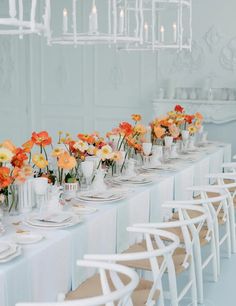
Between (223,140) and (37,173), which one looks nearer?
(37,173)

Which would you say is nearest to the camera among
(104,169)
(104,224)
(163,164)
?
(104,224)

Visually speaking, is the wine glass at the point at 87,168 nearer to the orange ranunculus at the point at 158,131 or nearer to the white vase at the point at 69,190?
the white vase at the point at 69,190

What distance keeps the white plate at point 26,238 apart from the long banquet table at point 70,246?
31 millimetres

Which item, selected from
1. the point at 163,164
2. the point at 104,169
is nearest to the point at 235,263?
the point at 163,164

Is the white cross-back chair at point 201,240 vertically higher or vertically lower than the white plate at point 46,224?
lower

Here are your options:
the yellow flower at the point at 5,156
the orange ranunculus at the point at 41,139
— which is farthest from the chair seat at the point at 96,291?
the orange ranunculus at the point at 41,139

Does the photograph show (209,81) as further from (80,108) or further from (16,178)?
(16,178)

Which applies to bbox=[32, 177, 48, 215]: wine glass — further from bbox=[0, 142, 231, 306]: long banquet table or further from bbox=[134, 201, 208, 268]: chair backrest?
bbox=[134, 201, 208, 268]: chair backrest

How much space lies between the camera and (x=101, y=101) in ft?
32.3

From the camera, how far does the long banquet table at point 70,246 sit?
2.72 metres

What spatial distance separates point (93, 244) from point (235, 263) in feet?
6.72

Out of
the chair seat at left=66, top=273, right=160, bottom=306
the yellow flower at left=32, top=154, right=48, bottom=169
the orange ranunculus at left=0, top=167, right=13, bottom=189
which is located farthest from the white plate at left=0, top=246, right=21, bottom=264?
the yellow flower at left=32, top=154, right=48, bottom=169

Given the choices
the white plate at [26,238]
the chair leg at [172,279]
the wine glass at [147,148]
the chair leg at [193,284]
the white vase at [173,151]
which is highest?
the wine glass at [147,148]

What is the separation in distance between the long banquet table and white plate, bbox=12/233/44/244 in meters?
0.03
